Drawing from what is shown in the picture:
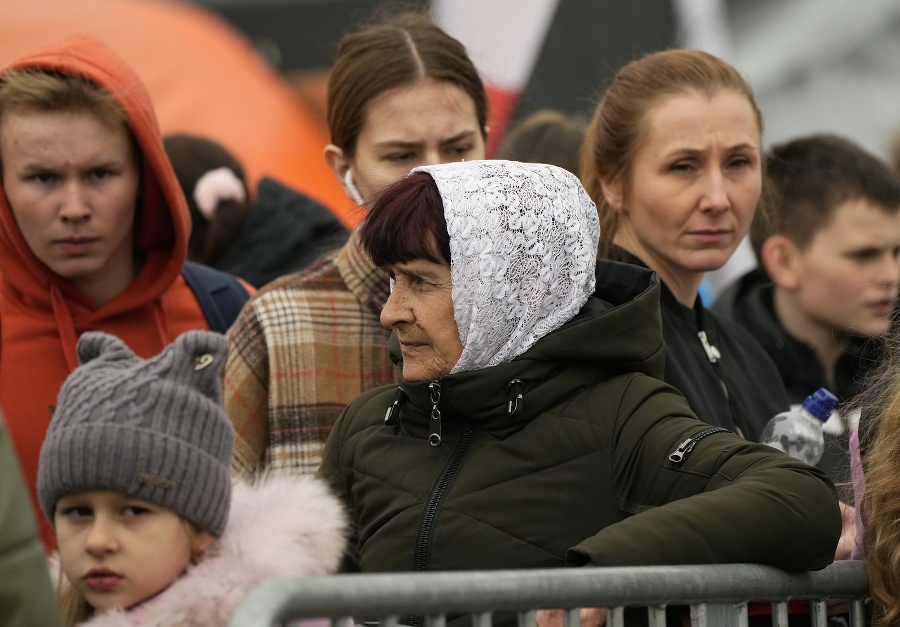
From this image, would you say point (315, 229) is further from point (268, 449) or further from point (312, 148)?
point (312, 148)

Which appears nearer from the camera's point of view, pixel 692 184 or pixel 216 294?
pixel 692 184

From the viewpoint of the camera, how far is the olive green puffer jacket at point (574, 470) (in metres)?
2.76

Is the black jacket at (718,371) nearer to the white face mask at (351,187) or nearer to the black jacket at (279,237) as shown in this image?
the white face mask at (351,187)

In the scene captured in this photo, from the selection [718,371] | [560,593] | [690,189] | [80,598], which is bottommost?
[80,598]

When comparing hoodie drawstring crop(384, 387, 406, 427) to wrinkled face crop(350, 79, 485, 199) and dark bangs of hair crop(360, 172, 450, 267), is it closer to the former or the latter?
dark bangs of hair crop(360, 172, 450, 267)

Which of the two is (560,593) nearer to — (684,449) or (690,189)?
(684,449)

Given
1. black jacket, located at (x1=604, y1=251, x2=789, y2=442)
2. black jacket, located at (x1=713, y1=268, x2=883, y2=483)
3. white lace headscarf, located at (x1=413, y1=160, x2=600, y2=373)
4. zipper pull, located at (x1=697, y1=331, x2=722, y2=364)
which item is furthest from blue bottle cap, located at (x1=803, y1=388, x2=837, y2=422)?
black jacket, located at (x1=713, y1=268, x2=883, y2=483)

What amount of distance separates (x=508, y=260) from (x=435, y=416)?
355mm

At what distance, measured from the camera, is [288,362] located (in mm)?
3967

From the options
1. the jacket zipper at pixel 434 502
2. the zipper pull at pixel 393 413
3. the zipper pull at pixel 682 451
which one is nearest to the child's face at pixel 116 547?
the jacket zipper at pixel 434 502

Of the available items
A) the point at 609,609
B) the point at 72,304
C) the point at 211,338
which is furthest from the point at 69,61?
the point at 609,609

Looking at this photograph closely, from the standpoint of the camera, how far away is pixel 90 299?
4.29 m

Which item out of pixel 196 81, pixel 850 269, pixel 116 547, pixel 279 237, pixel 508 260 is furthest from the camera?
pixel 196 81

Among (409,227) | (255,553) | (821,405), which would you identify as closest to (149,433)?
(255,553)
